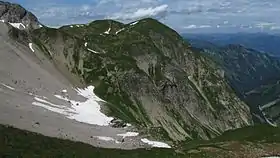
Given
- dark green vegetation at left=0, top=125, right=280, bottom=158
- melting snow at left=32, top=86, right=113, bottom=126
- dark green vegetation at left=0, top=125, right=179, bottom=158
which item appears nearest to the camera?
dark green vegetation at left=0, top=125, right=179, bottom=158

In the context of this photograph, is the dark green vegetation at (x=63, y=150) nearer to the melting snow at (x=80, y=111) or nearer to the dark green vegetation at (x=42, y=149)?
the dark green vegetation at (x=42, y=149)

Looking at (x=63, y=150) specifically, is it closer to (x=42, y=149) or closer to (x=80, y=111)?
(x=42, y=149)

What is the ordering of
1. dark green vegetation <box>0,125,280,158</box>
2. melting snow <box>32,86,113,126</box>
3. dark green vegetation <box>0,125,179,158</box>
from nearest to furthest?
1. dark green vegetation <box>0,125,179,158</box>
2. dark green vegetation <box>0,125,280,158</box>
3. melting snow <box>32,86,113,126</box>

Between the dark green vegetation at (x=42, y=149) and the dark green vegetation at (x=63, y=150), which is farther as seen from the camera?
the dark green vegetation at (x=63, y=150)

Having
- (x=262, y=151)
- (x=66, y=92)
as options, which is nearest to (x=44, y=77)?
(x=66, y=92)

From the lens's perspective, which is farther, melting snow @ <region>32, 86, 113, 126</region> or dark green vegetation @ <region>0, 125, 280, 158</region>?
melting snow @ <region>32, 86, 113, 126</region>

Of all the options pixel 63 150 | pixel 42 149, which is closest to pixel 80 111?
pixel 63 150

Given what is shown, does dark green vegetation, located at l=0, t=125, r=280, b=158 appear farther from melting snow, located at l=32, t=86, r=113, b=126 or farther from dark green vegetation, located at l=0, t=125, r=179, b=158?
melting snow, located at l=32, t=86, r=113, b=126

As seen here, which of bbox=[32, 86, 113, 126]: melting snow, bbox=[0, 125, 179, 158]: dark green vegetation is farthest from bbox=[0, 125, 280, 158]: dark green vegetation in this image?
bbox=[32, 86, 113, 126]: melting snow

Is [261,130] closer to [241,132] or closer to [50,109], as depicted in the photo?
[241,132]

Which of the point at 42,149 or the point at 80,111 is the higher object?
the point at 80,111

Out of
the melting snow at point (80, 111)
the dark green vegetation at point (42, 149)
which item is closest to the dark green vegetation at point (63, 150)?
the dark green vegetation at point (42, 149)
